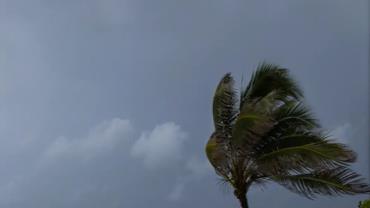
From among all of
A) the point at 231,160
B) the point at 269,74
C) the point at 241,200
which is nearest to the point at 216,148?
the point at 231,160

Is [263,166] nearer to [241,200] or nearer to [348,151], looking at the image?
[241,200]

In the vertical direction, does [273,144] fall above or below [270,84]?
below

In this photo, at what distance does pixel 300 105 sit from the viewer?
19.5 meters

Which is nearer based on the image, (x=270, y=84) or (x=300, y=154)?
(x=300, y=154)

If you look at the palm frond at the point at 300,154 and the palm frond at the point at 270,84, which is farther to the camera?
the palm frond at the point at 270,84

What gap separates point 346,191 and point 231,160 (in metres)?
3.58

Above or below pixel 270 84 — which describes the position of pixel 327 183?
below

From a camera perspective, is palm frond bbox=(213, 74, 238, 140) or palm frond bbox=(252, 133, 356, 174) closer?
palm frond bbox=(252, 133, 356, 174)

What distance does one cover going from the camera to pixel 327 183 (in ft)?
60.0

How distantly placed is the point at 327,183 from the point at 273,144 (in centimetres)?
209

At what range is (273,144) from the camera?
1938 centimetres

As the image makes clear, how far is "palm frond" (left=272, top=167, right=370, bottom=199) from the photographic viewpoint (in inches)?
709

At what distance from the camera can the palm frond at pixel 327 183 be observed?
18000 mm

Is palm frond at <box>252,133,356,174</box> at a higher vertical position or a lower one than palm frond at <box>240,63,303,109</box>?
lower
